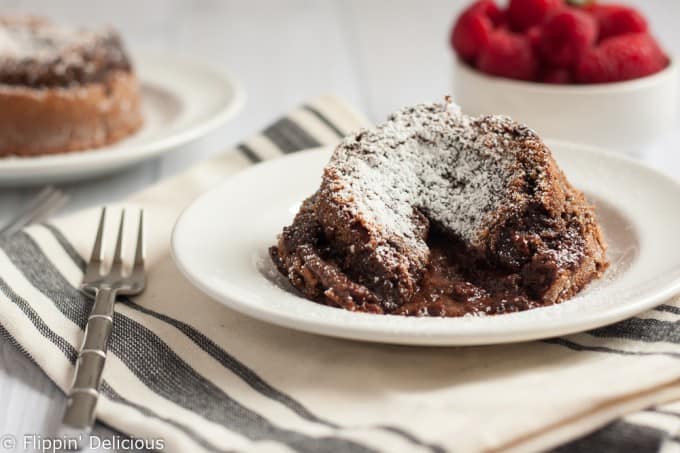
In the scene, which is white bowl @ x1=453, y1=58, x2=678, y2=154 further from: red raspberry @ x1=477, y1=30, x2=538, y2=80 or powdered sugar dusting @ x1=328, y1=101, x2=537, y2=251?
powdered sugar dusting @ x1=328, y1=101, x2=537, y2=251

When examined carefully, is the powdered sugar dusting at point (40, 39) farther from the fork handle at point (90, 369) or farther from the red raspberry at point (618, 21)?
the red raspberry at point (618, 21)

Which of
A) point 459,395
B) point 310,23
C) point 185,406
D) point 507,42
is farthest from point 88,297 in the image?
point 310,23

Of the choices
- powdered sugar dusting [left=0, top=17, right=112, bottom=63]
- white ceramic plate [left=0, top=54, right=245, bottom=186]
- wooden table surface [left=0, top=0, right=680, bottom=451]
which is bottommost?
wooden table surface [left=0, top=0, right=680, bottom=451]

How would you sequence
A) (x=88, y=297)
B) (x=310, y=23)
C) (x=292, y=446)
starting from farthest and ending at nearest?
(x=310, y=23)
(x=88, y=297)
(x=292, y=446)

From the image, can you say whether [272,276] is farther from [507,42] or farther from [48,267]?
[507,42]

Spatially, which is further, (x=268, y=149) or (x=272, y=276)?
(x=268, y=149)

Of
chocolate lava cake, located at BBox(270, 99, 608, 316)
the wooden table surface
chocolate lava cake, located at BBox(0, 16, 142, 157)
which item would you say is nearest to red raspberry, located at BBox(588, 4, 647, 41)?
the wooden table surface

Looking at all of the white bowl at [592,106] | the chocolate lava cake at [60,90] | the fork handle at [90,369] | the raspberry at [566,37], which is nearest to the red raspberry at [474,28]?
the white bowl at [592,106]

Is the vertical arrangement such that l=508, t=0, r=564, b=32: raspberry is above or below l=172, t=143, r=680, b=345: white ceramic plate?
above
